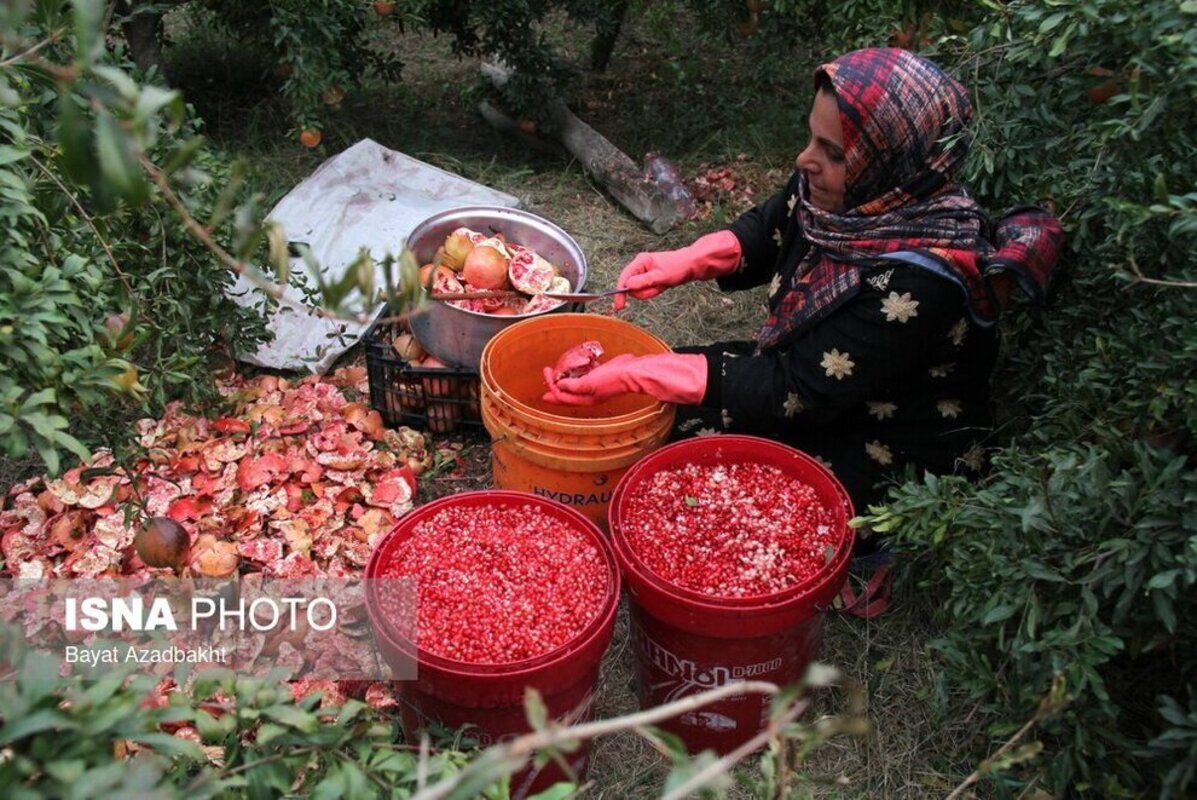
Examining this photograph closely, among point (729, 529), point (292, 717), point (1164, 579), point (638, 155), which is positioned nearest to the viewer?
point (292, 717)

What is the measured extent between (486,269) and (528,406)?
0.60 metres

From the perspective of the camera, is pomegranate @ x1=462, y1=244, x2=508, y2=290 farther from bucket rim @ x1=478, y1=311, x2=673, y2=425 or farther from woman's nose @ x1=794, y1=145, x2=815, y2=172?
woman's nose @ x1=794, y1=145, x2=815, y2=172

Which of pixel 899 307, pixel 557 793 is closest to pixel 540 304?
pixel 899 307

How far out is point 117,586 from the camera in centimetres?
256

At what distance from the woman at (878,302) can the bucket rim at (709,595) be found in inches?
5.0

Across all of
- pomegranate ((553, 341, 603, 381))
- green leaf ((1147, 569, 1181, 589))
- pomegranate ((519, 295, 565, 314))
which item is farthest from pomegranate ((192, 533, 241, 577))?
green leaf ((1147, 569, 1181, 589))

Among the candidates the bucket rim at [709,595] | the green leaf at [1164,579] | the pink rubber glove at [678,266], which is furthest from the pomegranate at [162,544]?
the green leaf at [1164,579]

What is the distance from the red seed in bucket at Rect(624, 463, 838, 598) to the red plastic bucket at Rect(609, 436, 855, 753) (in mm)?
33

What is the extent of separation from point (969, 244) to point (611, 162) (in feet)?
8.54

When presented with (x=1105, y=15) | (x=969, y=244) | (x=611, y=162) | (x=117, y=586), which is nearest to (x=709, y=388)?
(x=969, y=244)

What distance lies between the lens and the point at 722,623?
87.4 inches

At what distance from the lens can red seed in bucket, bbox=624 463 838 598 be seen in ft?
7.64

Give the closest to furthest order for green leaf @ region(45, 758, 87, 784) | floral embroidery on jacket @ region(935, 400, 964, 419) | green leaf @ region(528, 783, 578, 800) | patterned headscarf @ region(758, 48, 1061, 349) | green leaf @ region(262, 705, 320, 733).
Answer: green leaf @ region(45, 758, 87, 784)
green leaf @ region(528, 783, 578, 800)
green leaf @ region(262, 705, 320, 733)
patterned headscarf @ region(758, 48, 1061, 349)
floral embroidery on jacket @ region(935, 400, 964, 419)

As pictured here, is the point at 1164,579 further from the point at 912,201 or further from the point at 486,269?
the point at 486,269
